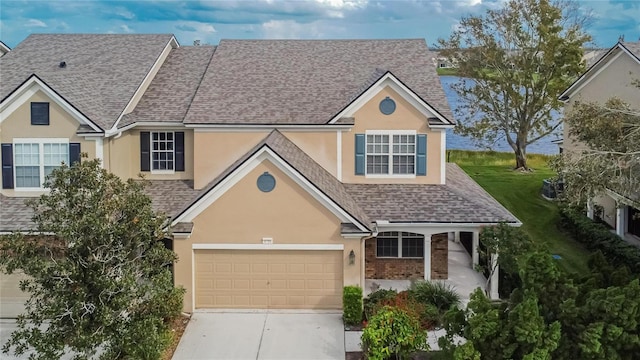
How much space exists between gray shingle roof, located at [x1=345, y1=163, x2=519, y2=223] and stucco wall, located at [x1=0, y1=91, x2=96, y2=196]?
9470 millimetres

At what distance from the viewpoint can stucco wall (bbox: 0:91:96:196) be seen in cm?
2188

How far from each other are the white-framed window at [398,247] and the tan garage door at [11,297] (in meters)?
11.8

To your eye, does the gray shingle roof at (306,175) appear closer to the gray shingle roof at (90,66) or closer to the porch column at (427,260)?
the porch column at (427,260)

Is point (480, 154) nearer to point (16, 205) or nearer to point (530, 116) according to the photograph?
point (530, 116)

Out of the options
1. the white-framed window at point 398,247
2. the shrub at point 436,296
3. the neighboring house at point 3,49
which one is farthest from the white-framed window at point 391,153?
the neighboring house at point 3,49

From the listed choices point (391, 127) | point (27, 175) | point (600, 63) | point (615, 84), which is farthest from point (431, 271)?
point (27, 175)

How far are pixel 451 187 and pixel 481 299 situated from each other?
30.8ft

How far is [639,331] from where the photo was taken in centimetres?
1424

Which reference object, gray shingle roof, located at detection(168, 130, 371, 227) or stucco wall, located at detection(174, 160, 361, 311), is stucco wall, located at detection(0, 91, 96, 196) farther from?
stucco wall, located at detection(174, 160, 361, 311)

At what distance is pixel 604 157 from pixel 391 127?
8.35 meters

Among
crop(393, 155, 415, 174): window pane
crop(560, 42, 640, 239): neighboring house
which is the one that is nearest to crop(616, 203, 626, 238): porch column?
crop(560, 42, 640, 239): neighboring house

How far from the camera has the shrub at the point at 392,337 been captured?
1645 cm

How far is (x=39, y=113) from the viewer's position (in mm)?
21922

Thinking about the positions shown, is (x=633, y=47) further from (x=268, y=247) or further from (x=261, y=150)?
(x=268, y=247)
